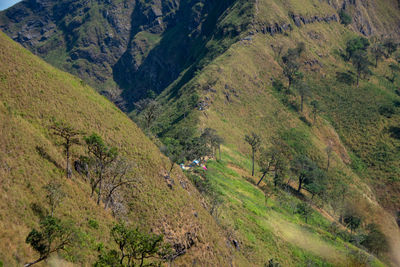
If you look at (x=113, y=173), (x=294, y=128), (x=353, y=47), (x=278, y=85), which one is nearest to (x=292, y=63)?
(x=278, y=85)

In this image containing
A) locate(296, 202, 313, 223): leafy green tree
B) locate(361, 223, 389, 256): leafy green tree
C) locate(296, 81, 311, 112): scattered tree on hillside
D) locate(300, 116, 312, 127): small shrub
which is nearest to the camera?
locate(296, 202, 313, 223): leafy green tree

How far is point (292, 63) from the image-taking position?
391ft

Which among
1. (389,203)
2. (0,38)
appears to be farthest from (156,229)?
(389,203)

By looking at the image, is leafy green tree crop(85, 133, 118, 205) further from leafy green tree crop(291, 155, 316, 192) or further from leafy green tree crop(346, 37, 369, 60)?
leafy green tree crop(346, 37, 369, 60)

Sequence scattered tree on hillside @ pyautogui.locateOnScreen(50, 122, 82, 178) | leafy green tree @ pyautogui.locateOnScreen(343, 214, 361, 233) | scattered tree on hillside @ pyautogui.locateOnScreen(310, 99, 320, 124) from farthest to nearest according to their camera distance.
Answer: scattered tree on hillside @ pyautogui.locateOnScreen(310, 99, 320, 124) → leafy green tree @ pyautogui.locateOnScreen(343, 214, 361, 233) → scattered tree on hillside @ pyautogui.locateOnScreen(50, 122, 82, 178)

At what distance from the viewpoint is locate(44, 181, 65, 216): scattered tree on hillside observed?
21672 mm

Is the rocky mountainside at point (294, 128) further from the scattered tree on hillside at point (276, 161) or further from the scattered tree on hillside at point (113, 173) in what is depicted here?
the scattered tree on hillside at point (113, 173)

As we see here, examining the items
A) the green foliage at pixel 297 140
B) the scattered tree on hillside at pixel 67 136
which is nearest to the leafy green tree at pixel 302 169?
the green foliage at pixel 297 140

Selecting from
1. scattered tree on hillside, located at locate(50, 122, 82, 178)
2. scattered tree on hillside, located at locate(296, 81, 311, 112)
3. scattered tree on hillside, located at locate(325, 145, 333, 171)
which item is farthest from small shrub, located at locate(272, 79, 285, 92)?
scattered tree on hillside, located at locate(50, 122, 82, 178)

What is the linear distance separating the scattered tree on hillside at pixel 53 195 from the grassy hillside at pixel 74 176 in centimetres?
45

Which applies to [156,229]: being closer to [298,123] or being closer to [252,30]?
[298,123]

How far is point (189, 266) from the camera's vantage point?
95.6ft

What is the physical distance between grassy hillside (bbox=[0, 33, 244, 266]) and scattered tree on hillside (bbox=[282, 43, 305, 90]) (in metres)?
93.3

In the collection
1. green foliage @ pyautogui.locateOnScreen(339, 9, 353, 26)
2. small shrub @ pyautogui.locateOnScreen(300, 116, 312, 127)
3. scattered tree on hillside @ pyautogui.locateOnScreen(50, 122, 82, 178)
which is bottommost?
small shrub @ pyautogui.locateOnScreen(300, 116, 312, 127)
